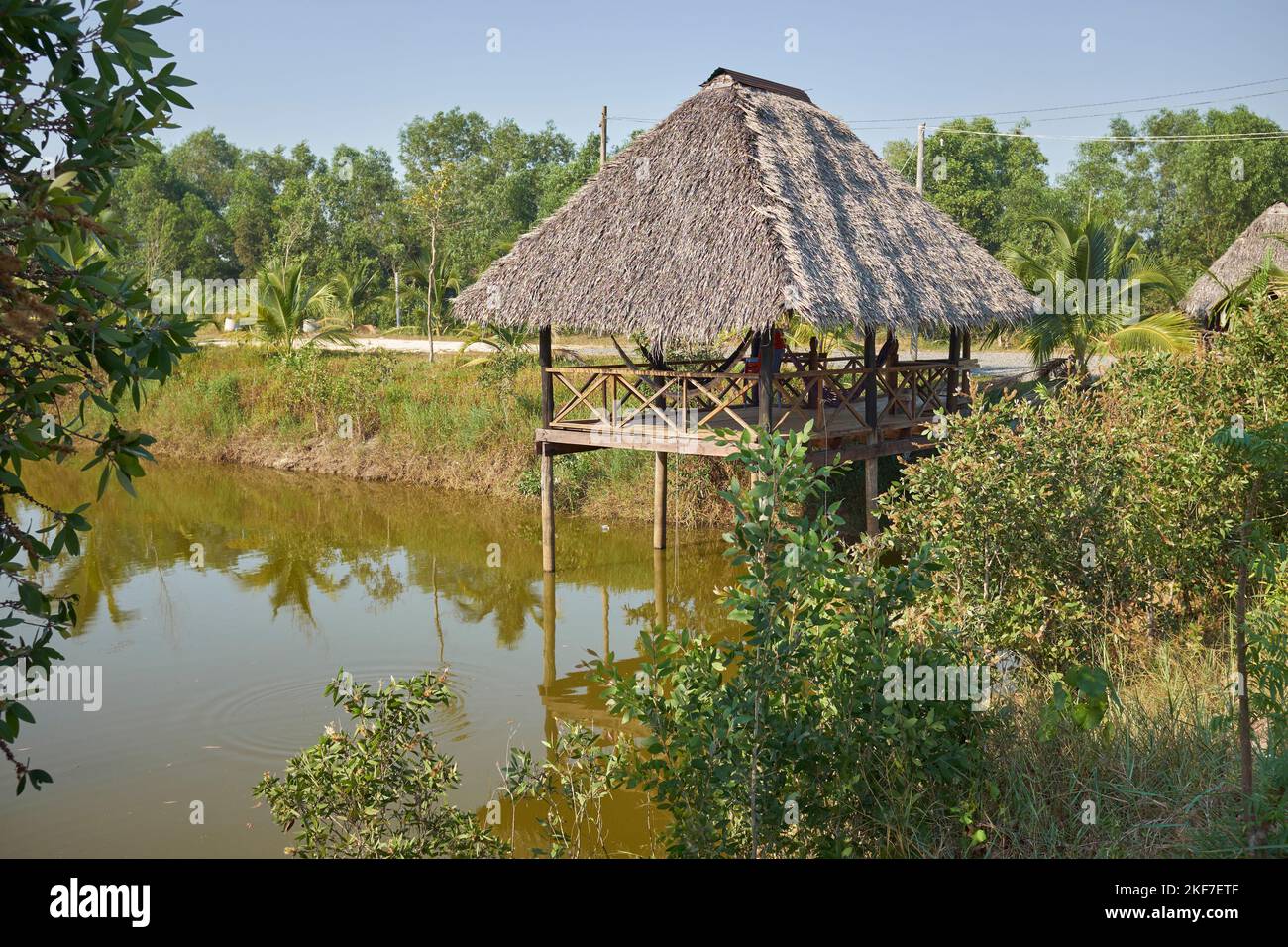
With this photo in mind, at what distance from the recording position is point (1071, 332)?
13.5m

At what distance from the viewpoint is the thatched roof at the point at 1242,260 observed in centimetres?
1808

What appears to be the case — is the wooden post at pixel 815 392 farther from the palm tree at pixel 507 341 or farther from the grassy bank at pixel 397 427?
the palm tree at pixel 507 341

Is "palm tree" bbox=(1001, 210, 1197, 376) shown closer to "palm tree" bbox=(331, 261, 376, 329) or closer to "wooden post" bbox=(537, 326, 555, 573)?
"wooden post" bbox=(537, 326, 555, 573)

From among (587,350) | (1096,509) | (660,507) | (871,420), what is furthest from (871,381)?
(587,350)

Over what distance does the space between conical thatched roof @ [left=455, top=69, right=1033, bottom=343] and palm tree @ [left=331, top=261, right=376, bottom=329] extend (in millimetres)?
14256

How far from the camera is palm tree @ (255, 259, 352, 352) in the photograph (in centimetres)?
1866

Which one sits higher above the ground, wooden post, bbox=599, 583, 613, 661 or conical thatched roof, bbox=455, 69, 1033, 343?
conical thatched roof, bbox=455, 69, 1033, 343

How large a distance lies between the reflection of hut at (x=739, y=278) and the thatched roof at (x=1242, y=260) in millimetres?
8530

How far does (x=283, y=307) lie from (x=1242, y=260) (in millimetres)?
16780

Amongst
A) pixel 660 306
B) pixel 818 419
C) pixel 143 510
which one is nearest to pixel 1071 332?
pixel 818 419

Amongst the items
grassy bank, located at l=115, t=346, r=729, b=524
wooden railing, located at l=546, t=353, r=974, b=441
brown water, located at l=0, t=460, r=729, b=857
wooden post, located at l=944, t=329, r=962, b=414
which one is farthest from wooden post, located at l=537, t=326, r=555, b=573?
wooden post, located at l=944, t=329, r=962, b=414

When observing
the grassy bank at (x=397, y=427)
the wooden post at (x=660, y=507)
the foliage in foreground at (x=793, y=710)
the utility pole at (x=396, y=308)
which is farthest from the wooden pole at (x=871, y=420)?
the utility pole at (x=396, y=308)

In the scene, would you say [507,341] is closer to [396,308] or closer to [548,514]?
[548,514]

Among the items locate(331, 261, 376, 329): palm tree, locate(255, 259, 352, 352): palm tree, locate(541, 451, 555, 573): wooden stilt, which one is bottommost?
locate(541, 451, 555, 573): wooden stilt
